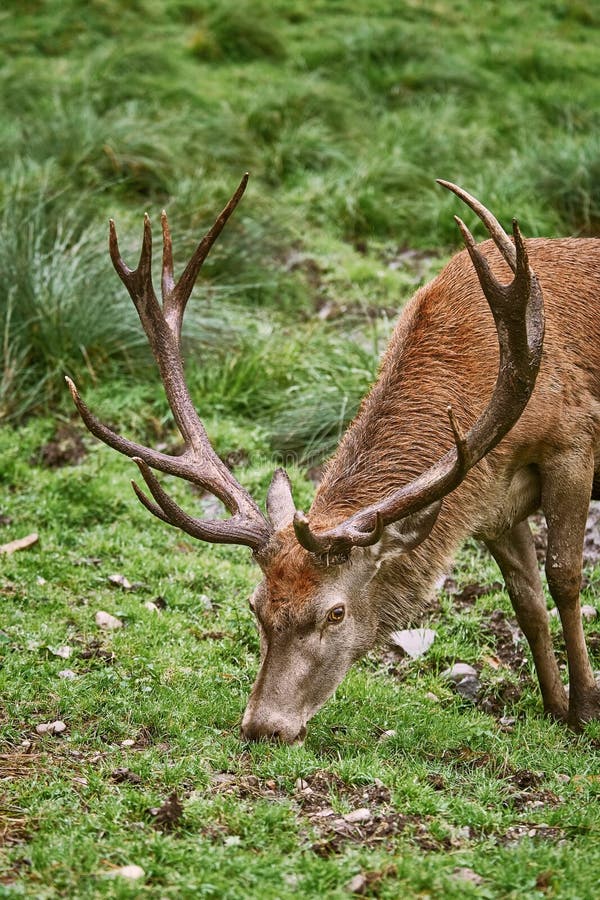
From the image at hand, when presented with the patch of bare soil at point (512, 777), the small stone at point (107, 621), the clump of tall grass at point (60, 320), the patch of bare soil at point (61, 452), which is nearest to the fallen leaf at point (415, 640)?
the patch of bare soil at point (512, 777)

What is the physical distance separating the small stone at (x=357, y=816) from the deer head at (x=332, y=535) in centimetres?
61

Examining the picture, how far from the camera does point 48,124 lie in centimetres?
1237

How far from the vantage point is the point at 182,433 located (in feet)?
19.2

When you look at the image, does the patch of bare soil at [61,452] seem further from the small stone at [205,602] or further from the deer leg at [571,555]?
the deer leg at [571,555]

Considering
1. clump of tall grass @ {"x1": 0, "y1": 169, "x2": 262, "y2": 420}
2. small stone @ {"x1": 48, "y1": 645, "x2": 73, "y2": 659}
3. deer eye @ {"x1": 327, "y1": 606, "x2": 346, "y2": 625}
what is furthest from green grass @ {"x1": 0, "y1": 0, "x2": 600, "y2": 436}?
deer eye @ {"x1": 327, "y1": 606, "x2": 346, "y2": 625}

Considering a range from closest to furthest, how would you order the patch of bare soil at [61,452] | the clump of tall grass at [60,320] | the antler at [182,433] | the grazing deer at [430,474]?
the grazing deer at [430,474]
the antler at [182,433]
the patch of bare soil at [61,452]
the clump of tall grass at [60,320]

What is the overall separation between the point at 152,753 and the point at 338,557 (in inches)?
43.6

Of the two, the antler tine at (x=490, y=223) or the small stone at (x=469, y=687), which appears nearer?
the antler tine at (x=490, y=223)

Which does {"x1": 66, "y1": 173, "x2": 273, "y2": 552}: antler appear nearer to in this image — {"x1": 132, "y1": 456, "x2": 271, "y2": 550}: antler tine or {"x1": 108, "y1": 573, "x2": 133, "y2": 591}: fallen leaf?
{"x1": 132, "y1": 456, "x2": 271, "y2": 550}: antler tine

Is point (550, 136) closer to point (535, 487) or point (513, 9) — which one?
point (513, 9)

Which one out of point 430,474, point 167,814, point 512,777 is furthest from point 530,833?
point 430,474

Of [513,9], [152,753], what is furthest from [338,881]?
[513,9]

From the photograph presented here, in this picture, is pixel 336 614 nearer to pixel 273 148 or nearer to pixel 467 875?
pixel 467 875

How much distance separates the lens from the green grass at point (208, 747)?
4.14 m
